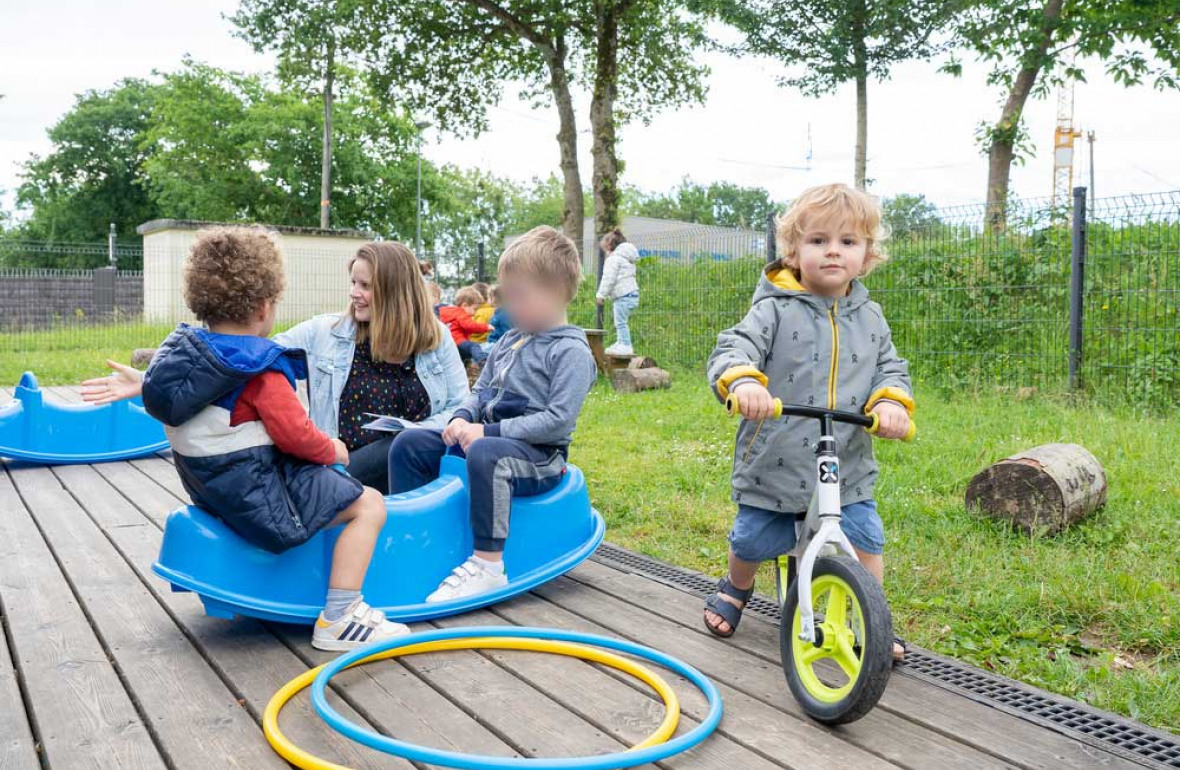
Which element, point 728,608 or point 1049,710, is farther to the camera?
point 728,608

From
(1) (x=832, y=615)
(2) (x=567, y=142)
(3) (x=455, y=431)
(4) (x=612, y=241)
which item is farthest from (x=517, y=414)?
(2) (x=567, y=142)

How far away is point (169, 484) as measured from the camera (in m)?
5.27

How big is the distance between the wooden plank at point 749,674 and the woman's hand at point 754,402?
2.48 feet

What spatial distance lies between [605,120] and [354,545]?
48.4 feet

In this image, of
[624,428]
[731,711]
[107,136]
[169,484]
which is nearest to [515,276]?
[731,711]

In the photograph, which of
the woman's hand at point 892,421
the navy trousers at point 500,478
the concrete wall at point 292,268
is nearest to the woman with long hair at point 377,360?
the navy trousers at point 500,478

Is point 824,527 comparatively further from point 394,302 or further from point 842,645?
point 394,302

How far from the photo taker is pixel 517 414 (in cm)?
337

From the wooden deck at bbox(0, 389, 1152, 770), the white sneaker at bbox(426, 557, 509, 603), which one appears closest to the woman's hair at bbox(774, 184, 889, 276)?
the wooden deck at bbox(0, 389, 1152, 770)

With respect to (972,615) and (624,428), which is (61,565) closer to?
(972,615)

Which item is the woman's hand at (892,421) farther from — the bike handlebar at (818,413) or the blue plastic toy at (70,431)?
the blue plastic toy at (70,431)

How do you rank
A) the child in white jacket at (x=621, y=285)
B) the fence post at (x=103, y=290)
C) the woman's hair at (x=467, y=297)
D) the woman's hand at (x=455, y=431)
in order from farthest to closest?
the fence post at (x=103, y=290) < the child in white jacket at (x=621, y=285) < the woman's hair at (x=467, y=297) < the woman's hand at (x=455, y=431)

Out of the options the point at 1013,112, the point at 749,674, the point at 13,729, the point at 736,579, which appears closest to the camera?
the point at 13,729

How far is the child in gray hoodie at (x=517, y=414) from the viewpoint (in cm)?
315
